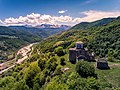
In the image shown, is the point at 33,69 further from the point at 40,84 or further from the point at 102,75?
the point at 102,75

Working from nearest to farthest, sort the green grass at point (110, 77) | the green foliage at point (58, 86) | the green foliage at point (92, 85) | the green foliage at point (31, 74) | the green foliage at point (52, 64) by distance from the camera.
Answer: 1. the green foliage at point (92, 85)
2. the green foliage at point (58, 86)
3. the green grass at point (110, 77)
4. the green foliage at point (52, 64)
5. the green foliage at point (31, 74)

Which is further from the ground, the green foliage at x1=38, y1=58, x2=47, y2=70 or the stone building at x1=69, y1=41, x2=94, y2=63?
the stone building at x1=69, y1=41, x2=94, y2=63

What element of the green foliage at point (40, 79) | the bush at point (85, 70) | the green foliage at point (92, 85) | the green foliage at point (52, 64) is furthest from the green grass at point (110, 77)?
the green foliage at point (40, 79)

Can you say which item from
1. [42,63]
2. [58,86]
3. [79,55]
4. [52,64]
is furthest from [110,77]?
[42,63]

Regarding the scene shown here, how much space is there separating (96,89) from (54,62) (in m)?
45.6

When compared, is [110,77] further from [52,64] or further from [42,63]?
[42,63]

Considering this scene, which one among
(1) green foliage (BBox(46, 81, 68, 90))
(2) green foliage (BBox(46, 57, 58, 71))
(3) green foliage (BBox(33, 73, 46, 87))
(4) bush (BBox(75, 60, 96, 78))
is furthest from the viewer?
(2) green foliage (BBox(46, 57, 58, 71))

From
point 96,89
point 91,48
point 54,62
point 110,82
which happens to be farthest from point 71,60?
point 91,48

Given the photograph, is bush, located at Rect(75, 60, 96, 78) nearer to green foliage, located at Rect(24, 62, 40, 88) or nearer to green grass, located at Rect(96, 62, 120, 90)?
green grass, located at Rect(96, 62, 120, 90)

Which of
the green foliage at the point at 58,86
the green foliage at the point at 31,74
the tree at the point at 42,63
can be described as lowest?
the green foliage at the point at 31,74

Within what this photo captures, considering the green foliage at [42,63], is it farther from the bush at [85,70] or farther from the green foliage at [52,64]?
the bush at [85,70]

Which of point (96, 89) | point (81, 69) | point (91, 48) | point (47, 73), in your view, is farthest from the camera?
point (91, 48)

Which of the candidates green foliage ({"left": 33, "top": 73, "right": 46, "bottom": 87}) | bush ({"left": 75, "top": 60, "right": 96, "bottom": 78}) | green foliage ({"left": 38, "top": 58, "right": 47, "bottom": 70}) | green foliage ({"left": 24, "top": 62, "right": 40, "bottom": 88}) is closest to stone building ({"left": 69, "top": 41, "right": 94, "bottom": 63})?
green foliage ({"left": 38, "top": 58, "right": 47, "bottom": 70})

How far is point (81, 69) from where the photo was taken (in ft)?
324
